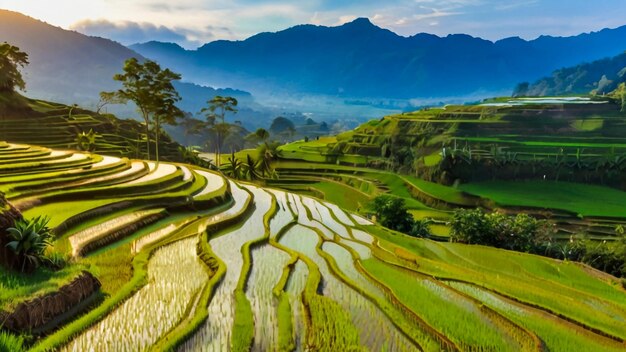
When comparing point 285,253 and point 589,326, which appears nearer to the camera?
point 589,326

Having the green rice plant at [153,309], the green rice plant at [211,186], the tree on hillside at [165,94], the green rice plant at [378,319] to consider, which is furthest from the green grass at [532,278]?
the tree on hillside at [165,94]

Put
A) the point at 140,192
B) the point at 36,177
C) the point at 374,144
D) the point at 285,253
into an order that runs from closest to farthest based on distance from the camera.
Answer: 1. the point at 285,253
2. the point at 36,177
3. the point at 140,192
4. the point at 374,144

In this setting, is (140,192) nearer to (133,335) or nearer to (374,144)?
(133,335)

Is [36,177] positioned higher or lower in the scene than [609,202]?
higher

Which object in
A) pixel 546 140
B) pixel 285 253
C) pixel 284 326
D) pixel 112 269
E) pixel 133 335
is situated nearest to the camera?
pixel 133 335

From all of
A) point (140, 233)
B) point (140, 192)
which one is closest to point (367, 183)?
point (140, 192)

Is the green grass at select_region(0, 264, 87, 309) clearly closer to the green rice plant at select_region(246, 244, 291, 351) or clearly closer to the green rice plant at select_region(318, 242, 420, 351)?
the green rice plant at select_region(246, 244, 291, 351)

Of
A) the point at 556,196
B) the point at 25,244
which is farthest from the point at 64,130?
the point at 556,196
